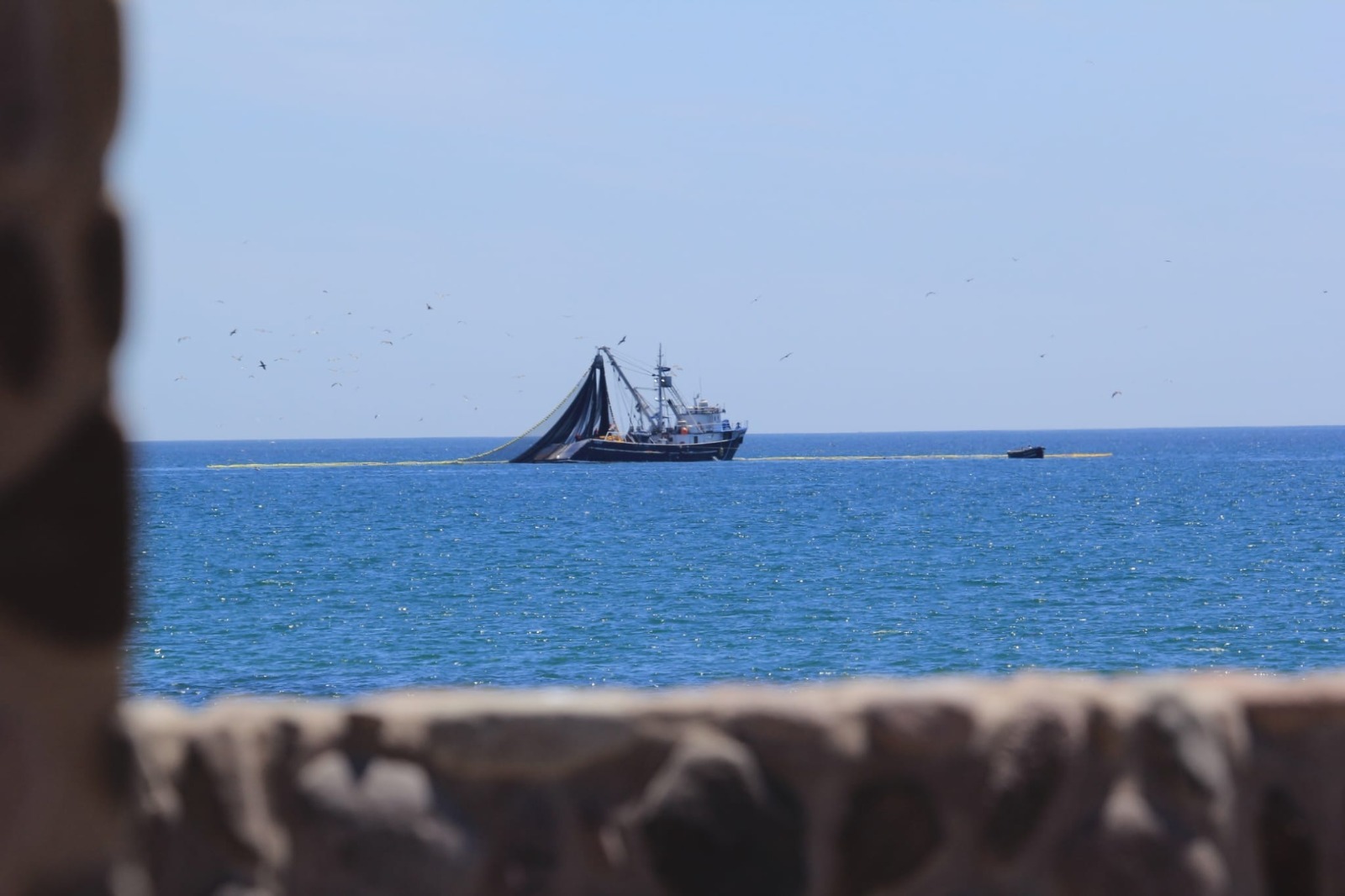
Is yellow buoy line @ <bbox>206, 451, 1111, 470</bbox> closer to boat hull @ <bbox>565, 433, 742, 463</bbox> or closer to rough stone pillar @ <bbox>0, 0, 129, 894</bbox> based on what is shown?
boat hull @ <bbox>565, 433, 742, 463</bbox>

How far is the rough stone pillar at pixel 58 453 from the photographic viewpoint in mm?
1579

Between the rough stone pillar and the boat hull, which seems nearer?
the rough stone pillar

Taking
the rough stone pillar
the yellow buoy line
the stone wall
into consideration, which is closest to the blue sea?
the rough stone pillar

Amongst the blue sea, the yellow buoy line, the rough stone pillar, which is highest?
the rough stone pillar

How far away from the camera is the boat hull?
5002 inches

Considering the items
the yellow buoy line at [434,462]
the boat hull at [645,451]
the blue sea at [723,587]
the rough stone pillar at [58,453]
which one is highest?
the rough stone pillar at [58,453]

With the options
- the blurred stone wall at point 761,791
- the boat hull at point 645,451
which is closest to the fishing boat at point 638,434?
the boat hull at point 645,451

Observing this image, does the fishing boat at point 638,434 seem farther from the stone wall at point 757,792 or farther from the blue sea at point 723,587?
the stone wall at point 757,792

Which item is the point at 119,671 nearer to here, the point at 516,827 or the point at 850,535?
the point at 516,827

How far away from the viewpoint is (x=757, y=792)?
2.26 metres

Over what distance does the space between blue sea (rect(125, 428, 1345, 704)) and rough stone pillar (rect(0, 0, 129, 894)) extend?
9 centimetres

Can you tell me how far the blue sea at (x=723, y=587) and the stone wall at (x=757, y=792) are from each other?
1.33ft

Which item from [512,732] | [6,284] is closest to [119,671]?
[6,284]

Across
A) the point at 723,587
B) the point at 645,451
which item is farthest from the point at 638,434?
the point at 723,587
